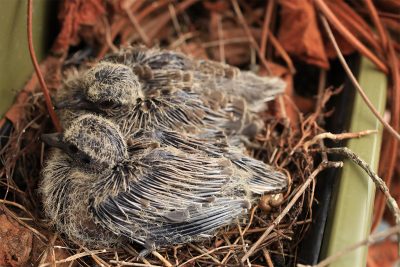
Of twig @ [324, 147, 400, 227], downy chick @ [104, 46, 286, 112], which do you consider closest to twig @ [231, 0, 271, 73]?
downy chick @ [104, 46, 286, 112]

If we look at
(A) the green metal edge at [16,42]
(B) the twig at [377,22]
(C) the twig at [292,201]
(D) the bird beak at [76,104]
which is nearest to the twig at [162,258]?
(C) the twig at [292,201]

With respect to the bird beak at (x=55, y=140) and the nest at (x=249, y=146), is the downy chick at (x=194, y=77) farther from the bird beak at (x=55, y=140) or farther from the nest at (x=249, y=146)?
the bird beak at (x=55, y=140)

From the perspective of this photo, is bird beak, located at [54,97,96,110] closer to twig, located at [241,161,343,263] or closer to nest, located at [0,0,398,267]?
nest, located at [0,0,398,267]

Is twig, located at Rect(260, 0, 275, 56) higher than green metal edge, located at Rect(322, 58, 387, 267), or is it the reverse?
twig, located at Rect(260, 0, 275, 56)

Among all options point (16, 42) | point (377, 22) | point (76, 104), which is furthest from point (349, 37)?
point (16, 42)

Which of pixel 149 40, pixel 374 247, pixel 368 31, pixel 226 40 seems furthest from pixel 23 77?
pixel 374 247

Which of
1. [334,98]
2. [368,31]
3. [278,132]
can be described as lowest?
[278,132]

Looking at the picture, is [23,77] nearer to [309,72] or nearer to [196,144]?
[196,144]
